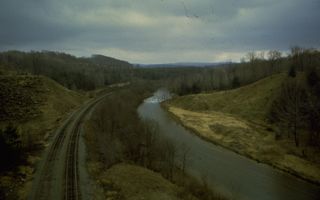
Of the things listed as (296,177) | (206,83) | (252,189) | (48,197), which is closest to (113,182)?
(48,197)

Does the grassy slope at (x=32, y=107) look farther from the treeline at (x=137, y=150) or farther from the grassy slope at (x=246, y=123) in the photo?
the grassy slope at (x=246, y=123)

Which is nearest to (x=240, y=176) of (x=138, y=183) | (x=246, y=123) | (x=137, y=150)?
(x=137, y=150)

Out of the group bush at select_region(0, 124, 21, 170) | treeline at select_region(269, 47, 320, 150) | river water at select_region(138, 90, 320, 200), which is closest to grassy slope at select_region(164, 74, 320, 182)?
river water at select_region(138, 90, 320, 200)

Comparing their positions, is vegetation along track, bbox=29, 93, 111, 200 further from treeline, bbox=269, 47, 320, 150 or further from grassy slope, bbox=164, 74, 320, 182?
treeline, bbox=269, 47, 320, 150

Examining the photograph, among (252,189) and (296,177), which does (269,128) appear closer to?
(296,177)

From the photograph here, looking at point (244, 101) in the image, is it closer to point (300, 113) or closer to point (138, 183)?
point (300, 113)
